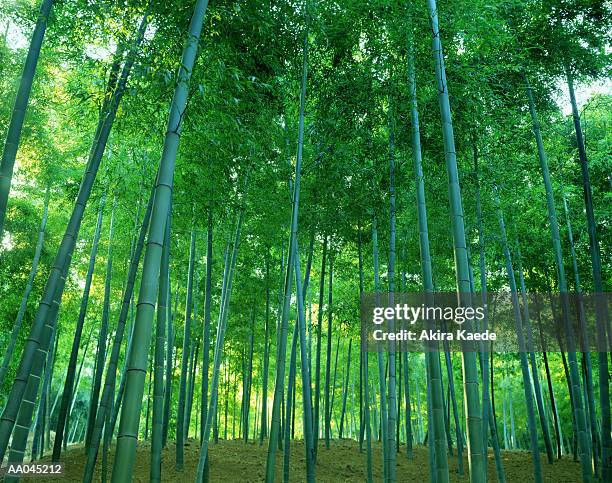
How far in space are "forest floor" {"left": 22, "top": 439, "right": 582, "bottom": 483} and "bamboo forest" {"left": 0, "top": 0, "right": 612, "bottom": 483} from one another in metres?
0.07

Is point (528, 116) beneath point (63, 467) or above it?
above

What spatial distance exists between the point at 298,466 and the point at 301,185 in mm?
4791

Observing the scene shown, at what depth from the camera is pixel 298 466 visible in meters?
8.76

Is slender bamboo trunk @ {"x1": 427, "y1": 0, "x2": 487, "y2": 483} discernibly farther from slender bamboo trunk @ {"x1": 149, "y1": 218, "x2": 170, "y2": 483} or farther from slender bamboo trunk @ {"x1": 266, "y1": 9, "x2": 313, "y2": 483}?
slender bamboo trunk @ {"x1": 149, "y1": 218, "x2": 170, "y2": 483}

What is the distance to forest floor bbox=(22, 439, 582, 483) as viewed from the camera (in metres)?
7.62

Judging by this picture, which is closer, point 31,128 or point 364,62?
point 364,62

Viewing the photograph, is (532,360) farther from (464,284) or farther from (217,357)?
(464,284)

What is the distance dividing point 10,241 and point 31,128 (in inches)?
96.1

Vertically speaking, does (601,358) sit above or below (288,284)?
below

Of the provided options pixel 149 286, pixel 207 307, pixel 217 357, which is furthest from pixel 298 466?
pixel 149 286

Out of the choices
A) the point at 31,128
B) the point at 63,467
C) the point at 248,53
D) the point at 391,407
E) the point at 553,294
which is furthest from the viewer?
the point at 553,294

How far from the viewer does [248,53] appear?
15.4 ft

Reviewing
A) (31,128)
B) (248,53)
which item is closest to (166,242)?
(248,53)

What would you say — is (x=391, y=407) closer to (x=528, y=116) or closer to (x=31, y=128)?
(x=528, y=116)
